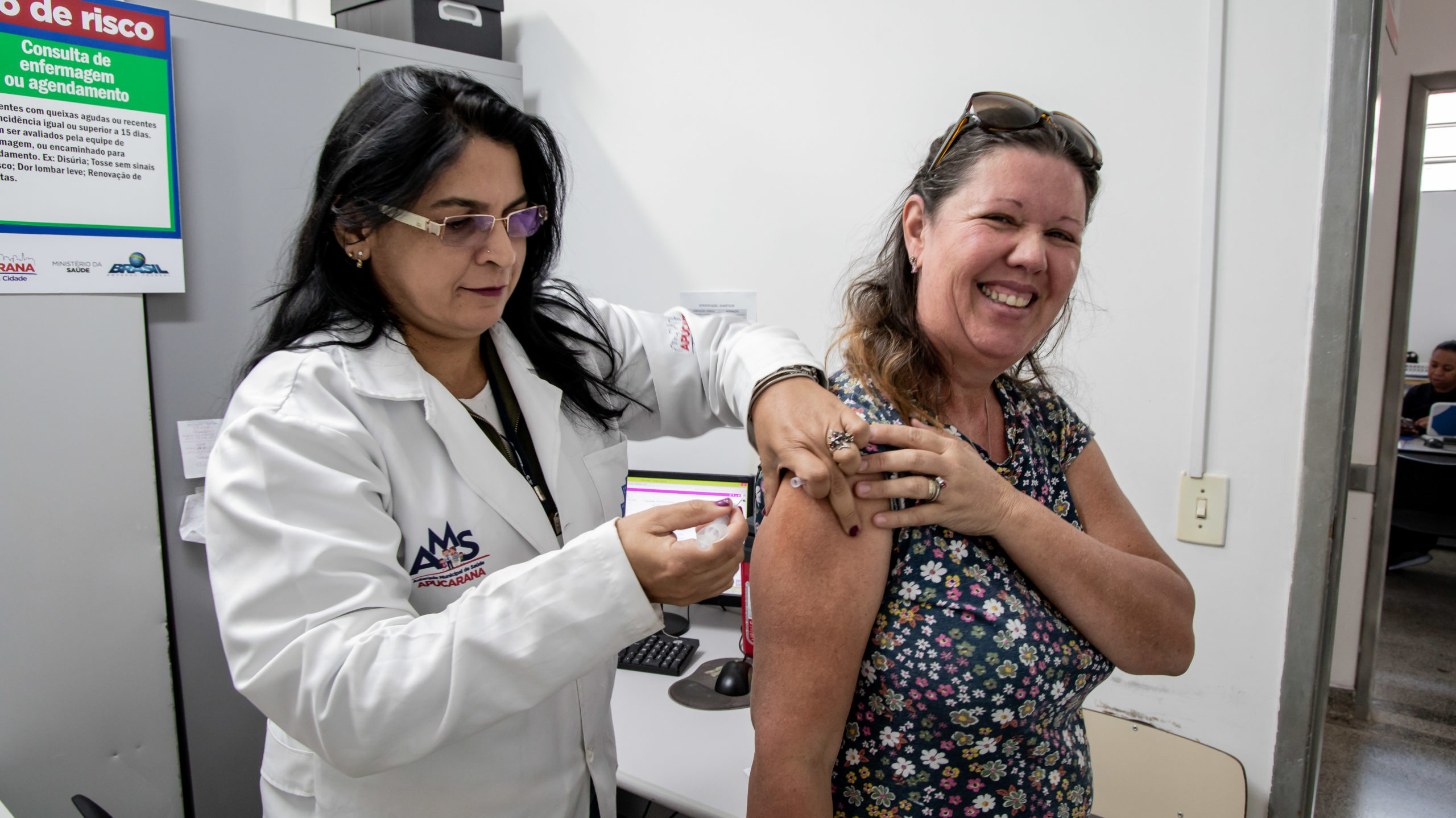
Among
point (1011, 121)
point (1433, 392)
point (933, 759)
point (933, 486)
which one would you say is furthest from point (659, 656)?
point (1433, 392)

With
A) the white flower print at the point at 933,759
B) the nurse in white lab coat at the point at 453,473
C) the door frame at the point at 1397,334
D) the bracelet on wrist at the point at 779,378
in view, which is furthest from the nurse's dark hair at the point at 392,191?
Answer: the door frame at the point at 1397,334

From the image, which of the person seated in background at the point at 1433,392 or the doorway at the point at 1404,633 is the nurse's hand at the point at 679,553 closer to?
the doorway at the point at 1404,633

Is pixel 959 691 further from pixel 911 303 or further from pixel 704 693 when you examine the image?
pixel 704 693

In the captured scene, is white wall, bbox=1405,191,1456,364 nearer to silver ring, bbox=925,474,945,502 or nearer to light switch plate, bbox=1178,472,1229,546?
light switch plate, bbox=1178,472,1229,546

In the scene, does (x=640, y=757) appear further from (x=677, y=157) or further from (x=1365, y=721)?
(x=1365, y=721)

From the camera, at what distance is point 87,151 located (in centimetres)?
168

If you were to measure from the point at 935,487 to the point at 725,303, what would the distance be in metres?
1.52

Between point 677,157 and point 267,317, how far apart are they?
4.09 ft

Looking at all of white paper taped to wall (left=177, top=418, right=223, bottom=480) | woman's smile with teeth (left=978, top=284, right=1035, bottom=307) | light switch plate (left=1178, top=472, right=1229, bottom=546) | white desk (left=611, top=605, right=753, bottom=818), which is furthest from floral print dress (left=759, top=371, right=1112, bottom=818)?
white paper taped to wall (left=177, top=418, right=223, bottom=480)

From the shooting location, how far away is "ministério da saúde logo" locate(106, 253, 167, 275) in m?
1.73

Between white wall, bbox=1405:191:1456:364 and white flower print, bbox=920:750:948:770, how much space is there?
33.8ft

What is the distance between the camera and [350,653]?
744mm

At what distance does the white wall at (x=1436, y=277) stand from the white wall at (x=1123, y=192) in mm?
9113

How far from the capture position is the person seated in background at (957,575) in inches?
36.6
